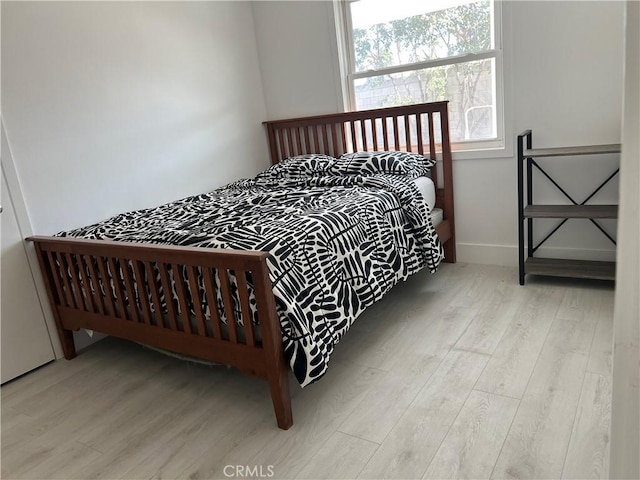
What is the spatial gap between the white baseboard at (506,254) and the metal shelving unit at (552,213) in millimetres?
68

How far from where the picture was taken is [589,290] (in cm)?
251

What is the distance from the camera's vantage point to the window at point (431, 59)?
283cm

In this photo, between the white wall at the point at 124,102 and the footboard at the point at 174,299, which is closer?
the footboard at the point at 174,299

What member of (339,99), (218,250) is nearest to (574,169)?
(339,99)

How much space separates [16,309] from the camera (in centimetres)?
222

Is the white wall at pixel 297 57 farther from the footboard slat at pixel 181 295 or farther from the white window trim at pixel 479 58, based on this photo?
the footboard slat at pixel 181 295

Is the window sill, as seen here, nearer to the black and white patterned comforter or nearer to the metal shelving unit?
the metal shelving unit

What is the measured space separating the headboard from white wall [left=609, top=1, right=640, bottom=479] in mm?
2558

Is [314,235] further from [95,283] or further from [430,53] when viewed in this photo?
[430,53]

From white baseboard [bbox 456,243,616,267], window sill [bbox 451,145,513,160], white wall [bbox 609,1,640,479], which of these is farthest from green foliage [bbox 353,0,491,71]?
white wall [bbox 609,1,640,479]


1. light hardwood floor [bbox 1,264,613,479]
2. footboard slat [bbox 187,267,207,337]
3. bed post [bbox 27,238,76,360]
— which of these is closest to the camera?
light hardwood floor [bbox 1,264,613,479]

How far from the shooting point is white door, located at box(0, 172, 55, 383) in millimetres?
2162

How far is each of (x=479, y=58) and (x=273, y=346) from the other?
2.17 m

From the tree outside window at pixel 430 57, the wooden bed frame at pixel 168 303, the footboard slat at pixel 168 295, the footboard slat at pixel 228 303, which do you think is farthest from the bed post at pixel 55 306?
the tree outside window at pixel 430 57
